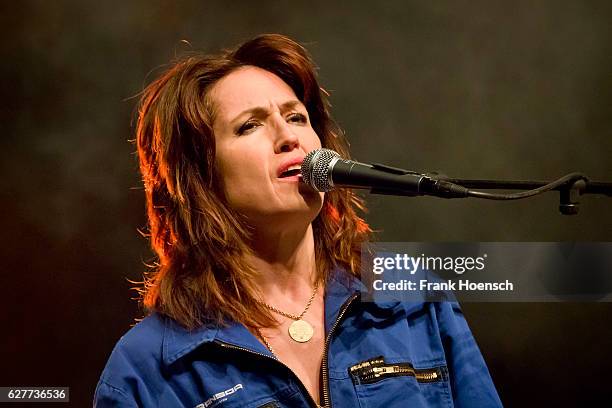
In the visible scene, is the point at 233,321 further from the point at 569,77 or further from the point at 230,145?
the point at 569,77

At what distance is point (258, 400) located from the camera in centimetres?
154

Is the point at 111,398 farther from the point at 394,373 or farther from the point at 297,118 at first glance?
the point at 297,118

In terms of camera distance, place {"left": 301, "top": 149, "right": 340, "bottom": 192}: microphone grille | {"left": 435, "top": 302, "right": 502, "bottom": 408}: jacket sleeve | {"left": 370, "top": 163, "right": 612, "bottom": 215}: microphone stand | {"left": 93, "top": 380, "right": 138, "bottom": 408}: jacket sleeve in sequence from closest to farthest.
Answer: {"left": 370, "top": 163, "right": 612, "bottom": 215}: microphone stand → {"left": 301, "top": 149, "right": 340, "bottom": 192}: microphone grille → {"left": 93, "top": 380, "right": 138, "bottom": 408}: jacket sleeve → {"left": 435, "top": 302, "right": 502, "bottom": 408}: jacket sleeve

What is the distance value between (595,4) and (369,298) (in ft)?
3.58

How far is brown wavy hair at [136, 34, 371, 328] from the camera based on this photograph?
1.71 meters

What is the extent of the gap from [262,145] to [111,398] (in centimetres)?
60

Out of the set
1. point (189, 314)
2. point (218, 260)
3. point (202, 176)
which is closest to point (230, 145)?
point (202, 176)

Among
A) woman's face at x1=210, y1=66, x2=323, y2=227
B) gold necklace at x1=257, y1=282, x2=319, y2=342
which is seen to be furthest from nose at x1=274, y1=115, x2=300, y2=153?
gold necklace at x1=257, y1=282, x2=319, y2=342

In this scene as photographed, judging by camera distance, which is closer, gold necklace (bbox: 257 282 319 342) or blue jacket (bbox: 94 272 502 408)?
blue jacket (bbox: 94 272 502 408)

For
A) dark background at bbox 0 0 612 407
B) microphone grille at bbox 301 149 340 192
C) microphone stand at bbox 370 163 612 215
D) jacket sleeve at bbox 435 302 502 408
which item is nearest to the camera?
microphone stand at bbox 370 163 612 215

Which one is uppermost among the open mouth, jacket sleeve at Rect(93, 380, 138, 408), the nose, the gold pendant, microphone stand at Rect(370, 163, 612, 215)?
the nose

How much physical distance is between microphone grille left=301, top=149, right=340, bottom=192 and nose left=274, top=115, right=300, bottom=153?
17 cm

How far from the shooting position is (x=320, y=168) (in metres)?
1.44

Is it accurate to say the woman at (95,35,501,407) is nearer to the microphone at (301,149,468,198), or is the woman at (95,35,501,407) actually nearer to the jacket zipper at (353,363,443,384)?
the jacket zipper at (353,363,443,384)
